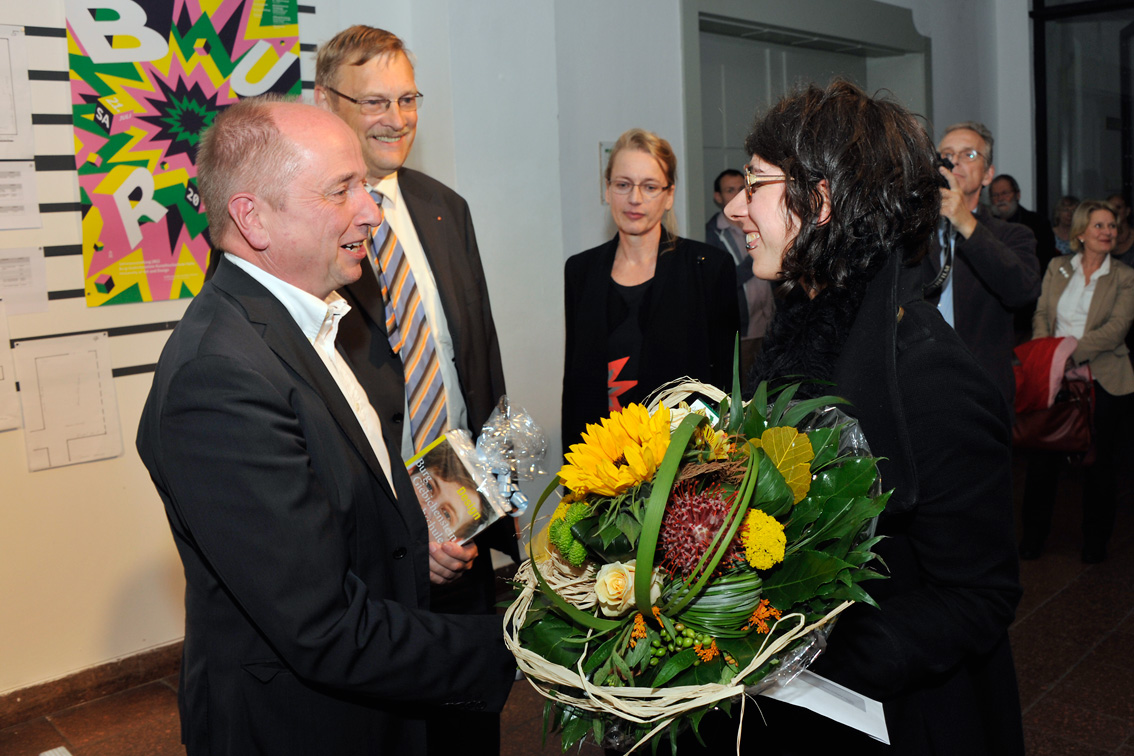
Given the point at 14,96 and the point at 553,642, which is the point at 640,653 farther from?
the point at 14,96

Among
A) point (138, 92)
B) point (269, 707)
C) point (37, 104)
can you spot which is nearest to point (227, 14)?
point (138, 92)

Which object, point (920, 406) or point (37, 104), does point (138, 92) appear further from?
point (920, 406)

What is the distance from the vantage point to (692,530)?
1.00 meters

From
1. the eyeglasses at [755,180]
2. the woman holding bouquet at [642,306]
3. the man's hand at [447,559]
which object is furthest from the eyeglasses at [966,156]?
the man's hand at [447,559]

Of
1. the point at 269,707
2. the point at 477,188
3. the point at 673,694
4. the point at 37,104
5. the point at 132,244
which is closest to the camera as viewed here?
the point at 673,694

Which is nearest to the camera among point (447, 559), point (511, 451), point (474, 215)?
point (447, 559)

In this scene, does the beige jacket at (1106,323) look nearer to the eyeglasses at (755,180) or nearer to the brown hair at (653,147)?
the brown hair at (653,147)

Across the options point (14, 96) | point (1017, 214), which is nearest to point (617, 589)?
point (14, 96)

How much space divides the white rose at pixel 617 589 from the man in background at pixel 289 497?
439 millimetres

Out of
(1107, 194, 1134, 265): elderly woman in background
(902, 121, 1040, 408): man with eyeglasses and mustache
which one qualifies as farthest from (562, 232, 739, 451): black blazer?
(1107, 194, 1134, 265): elderly woman in background

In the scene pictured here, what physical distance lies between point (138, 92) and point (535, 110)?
1.58 m

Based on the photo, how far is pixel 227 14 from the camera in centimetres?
331

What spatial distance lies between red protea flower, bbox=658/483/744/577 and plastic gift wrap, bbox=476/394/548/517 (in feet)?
2.55

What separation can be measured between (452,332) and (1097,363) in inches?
139
